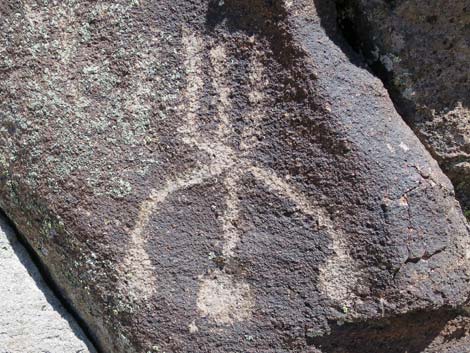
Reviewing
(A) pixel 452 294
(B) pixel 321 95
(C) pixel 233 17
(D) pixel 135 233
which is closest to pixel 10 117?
(D) pixel 135 233

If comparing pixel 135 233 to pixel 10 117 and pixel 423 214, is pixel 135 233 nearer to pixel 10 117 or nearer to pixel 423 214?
pixel 10 117

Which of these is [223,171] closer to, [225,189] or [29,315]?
[225,189]

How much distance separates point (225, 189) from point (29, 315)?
0.42m

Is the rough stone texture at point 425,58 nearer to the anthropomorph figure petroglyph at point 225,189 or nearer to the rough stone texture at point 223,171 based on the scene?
the rough stone texture at point 223,171

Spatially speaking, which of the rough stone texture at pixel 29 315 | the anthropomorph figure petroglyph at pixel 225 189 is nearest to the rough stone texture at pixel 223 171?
the anthropomorph figure petroglyph at pixel 225 189

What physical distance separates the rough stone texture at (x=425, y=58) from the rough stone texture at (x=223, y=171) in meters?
0.05

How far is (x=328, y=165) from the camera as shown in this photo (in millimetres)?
1065

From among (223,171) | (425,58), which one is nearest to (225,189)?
(223,171)

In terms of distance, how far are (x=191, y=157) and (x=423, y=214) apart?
347 mm

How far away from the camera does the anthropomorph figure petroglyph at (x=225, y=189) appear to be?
3.50 feet

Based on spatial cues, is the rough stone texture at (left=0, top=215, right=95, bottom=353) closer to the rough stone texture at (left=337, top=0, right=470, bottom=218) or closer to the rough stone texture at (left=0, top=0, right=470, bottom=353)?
the rough stone texture at (left=0, top=0, right=470, bottom=353)

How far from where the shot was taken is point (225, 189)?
3.56ft

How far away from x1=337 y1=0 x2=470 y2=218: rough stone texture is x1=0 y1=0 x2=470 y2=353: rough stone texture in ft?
0.18

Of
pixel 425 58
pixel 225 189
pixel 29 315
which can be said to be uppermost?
pixel 425 58
